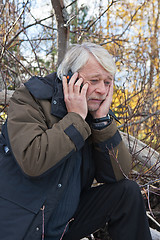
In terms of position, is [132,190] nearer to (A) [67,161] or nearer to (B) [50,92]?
(A) [67,161]

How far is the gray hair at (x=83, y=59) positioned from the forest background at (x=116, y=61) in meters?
0.63

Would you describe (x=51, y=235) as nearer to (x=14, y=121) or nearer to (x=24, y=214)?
(x=24, y=214)

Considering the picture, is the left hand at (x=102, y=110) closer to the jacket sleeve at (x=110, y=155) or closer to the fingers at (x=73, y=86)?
the jacket sleeve at (x=110, y=155)

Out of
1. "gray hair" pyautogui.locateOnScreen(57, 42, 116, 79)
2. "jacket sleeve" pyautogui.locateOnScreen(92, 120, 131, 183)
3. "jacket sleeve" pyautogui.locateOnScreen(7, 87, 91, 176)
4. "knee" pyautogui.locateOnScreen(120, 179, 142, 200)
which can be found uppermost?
"gray hair" pyautogui.locateOnScreen(57, 42, 116, 79)

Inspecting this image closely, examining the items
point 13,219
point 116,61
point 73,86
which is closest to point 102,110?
point 73,86

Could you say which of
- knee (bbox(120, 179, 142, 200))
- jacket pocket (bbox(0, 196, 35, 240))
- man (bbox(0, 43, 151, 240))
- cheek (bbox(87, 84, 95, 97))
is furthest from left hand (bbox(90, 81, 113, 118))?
jacket pocket (bbox(0, 196, 35, 240))

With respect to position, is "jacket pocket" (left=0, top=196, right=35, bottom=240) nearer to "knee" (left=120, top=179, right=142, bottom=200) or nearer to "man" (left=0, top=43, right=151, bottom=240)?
"man" (left=0, top=43, right=151, bottom=240)

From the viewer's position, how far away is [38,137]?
138 cm

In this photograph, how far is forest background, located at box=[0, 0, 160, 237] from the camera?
102 inches

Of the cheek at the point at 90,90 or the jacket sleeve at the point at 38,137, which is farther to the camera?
the cheek at the point at 90,90

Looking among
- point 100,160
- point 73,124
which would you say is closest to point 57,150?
point 73,124

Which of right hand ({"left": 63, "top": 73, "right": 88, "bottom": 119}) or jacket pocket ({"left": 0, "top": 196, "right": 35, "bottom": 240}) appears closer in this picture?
jacket pocket ({"left": 0, "top": 196, "right": 35, "bottom": 240})

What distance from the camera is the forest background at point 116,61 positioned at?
8.48 ft

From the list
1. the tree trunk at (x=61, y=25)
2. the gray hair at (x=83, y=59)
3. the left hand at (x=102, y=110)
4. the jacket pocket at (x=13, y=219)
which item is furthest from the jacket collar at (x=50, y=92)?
the tree trunk at (x=61, y=25)
